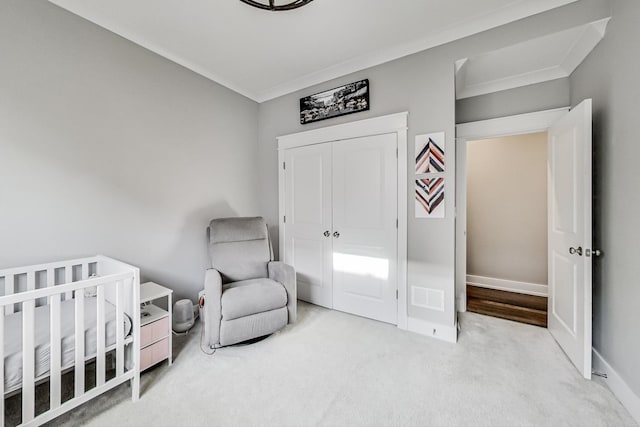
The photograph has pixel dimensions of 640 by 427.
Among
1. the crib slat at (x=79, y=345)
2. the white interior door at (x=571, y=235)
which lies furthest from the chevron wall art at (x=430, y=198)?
the crib slat at (x=79, y=345)

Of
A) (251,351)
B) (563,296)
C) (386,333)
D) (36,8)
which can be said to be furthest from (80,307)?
(563,296)

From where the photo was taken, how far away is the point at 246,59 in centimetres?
254

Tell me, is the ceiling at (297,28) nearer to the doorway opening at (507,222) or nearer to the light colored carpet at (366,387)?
the doorway opening at (507,222)

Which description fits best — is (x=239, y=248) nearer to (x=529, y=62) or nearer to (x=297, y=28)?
(x=297, y=28)

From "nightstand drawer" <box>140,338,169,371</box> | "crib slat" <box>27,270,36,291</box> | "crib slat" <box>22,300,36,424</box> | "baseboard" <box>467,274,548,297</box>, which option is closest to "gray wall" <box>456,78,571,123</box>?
"baseboard" <box>467,274,548,297</box>

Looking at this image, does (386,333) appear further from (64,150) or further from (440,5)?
(64,150)

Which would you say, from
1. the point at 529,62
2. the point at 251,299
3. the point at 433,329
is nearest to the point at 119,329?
the point at 251,299

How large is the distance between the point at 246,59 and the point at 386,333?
9.85ft

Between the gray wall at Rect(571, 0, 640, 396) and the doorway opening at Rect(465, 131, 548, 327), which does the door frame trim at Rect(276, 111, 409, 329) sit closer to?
the doorway opening at Rect(465, 131, 548, 327)

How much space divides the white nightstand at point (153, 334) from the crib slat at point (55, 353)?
17.7 inches

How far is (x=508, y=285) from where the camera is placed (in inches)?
137

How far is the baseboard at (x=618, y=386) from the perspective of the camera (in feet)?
4.56

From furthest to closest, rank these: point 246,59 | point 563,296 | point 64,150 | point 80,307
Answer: point 246,59 < point 563,296 < point 64,150 < point 80,307

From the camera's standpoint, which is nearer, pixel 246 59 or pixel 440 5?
pixel 440 5
